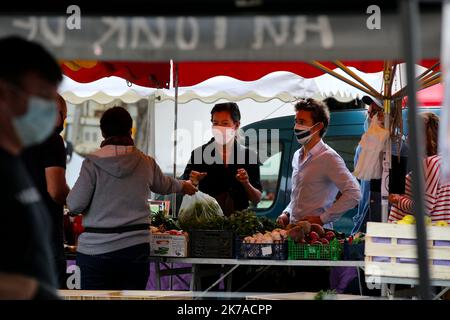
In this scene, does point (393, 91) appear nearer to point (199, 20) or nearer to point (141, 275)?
point (141, 275)

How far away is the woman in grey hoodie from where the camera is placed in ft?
20.2

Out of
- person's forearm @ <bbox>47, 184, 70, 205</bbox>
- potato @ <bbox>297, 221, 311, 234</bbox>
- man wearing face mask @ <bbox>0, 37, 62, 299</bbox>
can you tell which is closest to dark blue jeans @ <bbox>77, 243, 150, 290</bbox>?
person's forearm @ <bbox>47, 184, 70, 205</bbox>

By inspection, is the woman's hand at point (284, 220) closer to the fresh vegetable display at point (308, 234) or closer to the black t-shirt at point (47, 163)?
the fresh vegetable display at point (308, 234)

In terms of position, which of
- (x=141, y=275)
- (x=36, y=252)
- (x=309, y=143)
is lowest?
(x=141, y=275)

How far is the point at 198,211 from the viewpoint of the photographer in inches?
288

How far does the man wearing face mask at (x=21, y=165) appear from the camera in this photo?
10.1 ft

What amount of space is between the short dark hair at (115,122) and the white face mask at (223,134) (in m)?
1.75

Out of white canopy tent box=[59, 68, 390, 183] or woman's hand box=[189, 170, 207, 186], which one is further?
white canopy tent box=[59, 68, 390, 183]

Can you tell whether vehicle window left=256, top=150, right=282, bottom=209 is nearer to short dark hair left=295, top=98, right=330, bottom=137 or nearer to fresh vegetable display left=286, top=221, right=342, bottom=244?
short dark hair left=295, top=98, right=330, bottom=137

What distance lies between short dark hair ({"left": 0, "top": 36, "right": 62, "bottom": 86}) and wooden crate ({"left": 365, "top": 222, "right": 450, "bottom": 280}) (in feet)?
10.6

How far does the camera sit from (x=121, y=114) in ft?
20.6

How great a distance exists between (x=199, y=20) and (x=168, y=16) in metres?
0.13

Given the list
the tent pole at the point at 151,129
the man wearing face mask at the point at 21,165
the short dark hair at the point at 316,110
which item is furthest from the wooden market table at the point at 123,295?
the tent pole at the point at 151,129

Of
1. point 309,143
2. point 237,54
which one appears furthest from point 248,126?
point 237,54
